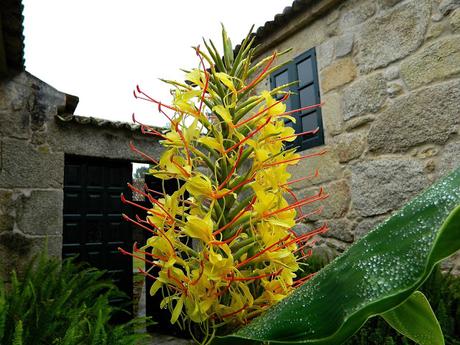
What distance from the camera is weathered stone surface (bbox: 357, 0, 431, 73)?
112 inches

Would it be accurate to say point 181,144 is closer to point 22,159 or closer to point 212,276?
point 212,276

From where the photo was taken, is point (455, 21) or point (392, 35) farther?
point (392, 35)

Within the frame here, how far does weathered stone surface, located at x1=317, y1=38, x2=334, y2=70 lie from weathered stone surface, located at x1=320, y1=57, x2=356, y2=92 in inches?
2.3

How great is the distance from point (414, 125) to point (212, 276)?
9.25 feet

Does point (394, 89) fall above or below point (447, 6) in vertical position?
below

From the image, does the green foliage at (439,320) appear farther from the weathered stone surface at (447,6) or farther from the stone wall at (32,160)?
the stone wall at (32,160)

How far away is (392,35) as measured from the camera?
3.04 metres

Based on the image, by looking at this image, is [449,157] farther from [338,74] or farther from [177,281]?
[177,281]

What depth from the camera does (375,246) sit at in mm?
256

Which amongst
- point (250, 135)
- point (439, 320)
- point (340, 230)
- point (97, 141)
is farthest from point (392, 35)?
point (250, 135)

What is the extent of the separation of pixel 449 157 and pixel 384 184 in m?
0.55

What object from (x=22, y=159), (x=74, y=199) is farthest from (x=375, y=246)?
(x=74, y=199)

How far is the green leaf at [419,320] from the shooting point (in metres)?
0.37

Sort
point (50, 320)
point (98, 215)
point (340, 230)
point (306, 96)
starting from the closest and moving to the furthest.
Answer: point (50, 320)
point (340, 230)
point (98, 215)
point (306, 96)
